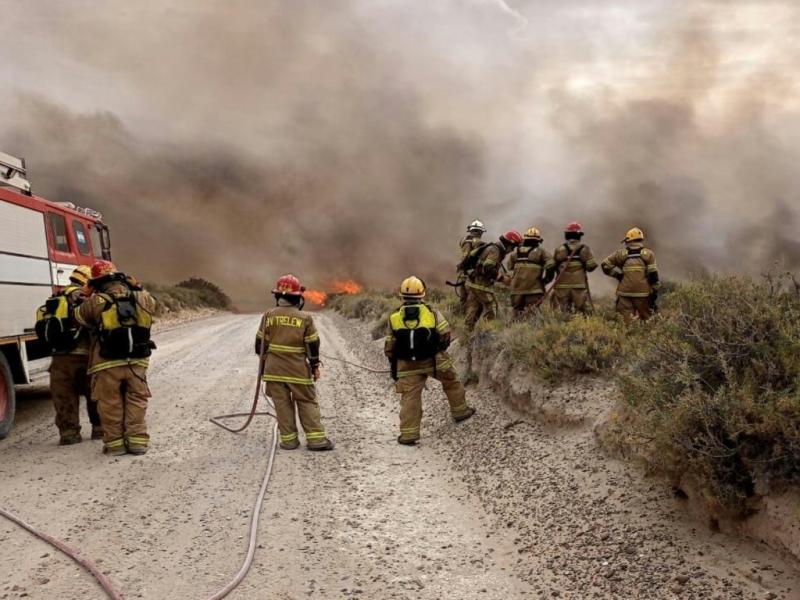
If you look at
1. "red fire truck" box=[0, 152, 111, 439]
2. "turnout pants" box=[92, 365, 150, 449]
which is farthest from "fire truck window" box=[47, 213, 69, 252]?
"turnout pants" box=[92, 365, 150, 449]

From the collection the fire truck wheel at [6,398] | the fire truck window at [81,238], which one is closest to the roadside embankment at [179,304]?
the fire truck window at [81,238]

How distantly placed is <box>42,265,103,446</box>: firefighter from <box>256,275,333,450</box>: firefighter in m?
2.18

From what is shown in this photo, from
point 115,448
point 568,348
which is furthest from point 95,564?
point 568,348

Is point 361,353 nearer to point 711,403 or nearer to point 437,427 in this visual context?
point 437,427

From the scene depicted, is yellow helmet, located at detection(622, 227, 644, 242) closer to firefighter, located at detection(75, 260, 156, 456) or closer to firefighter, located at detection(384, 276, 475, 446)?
firefighter, located at detection(384, 276, 475, 446)

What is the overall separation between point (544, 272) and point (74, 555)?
27.3ft

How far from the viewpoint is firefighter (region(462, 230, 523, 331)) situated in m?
9.70

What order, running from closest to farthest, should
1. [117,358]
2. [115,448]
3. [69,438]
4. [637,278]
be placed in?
[115,448] < [117,358] < [69,438] < [637,278]

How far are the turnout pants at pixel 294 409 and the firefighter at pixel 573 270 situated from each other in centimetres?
516

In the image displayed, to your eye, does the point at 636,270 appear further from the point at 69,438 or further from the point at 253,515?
the point at 69,438

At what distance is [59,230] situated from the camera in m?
9.15

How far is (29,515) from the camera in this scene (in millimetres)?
4566

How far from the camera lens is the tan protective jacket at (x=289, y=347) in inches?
257

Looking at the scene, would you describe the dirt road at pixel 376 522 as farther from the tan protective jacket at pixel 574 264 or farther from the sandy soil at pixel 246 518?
the tan protective jacket at pixel 574 264
